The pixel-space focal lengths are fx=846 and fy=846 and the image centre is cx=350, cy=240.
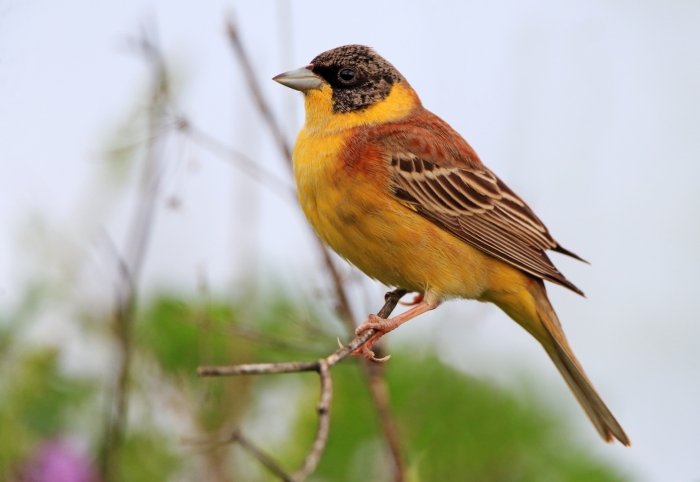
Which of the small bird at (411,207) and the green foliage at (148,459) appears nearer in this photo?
the small bird at (411,207)

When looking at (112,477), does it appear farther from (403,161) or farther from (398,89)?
(398,89)

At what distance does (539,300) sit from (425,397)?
777 millimetres

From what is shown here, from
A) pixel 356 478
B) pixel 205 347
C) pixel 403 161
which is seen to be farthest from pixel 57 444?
pixel 403 161

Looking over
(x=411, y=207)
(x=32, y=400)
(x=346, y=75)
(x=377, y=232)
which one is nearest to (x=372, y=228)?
(x=377, y=232)

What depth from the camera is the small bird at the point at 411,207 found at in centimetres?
351

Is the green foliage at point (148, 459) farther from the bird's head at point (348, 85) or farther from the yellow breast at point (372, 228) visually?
the bird's head at point (348, 85)

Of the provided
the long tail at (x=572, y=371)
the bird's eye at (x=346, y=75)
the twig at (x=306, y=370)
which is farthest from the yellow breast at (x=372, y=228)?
the twig at (x=306, y=370)

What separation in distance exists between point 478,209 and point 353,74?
851mm

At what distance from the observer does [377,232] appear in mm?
3469

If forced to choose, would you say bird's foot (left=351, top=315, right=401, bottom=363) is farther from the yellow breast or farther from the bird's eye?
the bird's eye

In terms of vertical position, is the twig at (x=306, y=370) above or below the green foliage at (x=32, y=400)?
above

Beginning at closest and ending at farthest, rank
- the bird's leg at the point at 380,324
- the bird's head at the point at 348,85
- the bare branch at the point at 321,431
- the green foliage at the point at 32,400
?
the bare branch at the point at 321,431 < the bird's leg at the point at 380,324 < the green foliage at the point at 32,400 < the bird's head at the point at 348,85

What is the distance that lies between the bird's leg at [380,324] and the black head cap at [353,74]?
0.98m

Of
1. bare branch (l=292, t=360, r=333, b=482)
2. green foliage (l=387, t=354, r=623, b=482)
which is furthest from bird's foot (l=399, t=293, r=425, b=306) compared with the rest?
bare branch (l=292, t=360, r=333, b=482)
